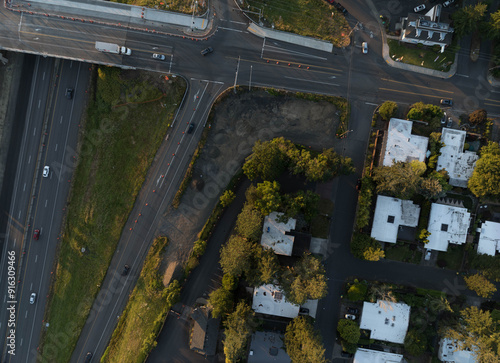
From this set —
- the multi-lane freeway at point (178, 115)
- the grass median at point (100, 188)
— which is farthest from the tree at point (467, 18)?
the grass median at point (100, 188)

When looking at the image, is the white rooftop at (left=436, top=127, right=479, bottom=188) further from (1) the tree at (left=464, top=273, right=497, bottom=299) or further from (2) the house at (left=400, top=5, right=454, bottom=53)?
(1) the tree at (left=464, top=273, right=497, bottom=299)

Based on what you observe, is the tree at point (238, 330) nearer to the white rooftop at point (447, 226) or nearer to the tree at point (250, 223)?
the tree at point (250, 223)

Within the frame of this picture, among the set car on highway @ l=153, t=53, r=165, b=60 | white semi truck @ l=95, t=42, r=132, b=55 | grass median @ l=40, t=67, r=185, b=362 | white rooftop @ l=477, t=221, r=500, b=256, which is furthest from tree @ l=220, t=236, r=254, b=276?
white rooftop @ l=477, t=221, r=500, b=256

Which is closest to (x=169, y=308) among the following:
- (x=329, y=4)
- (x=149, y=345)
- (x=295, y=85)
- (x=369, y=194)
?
(x=149, y=345)

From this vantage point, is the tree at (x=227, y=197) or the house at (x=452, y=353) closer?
the tree at (x=227, y=197)

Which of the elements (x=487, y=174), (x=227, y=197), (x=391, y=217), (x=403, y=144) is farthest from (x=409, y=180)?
(x=227, y=197)

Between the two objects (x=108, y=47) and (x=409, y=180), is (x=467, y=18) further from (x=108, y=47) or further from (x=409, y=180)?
(x=108, y=47)
